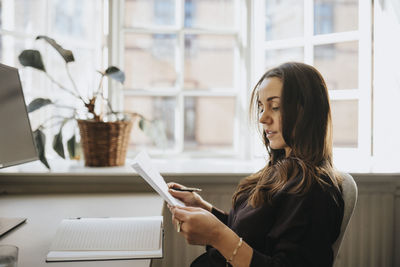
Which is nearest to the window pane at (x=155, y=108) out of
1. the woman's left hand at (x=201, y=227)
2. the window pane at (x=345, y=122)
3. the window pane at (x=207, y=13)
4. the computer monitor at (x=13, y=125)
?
the window pane at (x=207, y=13)

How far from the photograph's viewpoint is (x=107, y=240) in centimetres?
88

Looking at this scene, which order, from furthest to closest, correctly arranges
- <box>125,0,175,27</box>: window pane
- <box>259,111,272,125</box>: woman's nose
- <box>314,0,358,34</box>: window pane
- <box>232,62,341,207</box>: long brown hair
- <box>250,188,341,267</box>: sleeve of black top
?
<box>125,0,175,27</box>: window pane < <box>314,0,358,34</box>: window pane < <box>259,111,272,125</box>: woman's nose < <box>232,62,341,207</box>: long brown hair < <box>250,188,341,267</box>: sleeve of black top

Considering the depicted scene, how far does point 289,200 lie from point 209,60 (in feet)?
4.55

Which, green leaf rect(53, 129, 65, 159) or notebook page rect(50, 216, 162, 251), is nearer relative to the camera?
notebook page rect(50, 216, 162, 251)

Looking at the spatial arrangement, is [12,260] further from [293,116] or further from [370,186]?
[370,186]

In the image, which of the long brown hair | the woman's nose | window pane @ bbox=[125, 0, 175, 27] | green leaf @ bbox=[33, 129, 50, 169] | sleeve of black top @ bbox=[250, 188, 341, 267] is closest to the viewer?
sleeve of black top @ bbox=[250, 188, 341, 267]

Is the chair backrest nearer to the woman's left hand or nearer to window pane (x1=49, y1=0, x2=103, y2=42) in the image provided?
the woman's left hand

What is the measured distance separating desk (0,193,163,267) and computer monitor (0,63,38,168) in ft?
0.69

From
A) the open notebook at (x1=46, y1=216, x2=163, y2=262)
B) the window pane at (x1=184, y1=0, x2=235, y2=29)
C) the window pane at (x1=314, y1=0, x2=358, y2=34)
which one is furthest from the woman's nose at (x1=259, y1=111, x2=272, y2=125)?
the window pane at (x1=184, y1=0, x2=235, y2=29)

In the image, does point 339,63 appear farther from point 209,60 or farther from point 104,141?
point 104,141

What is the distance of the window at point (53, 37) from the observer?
1.92 meters

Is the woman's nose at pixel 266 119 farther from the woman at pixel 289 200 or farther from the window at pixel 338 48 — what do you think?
the window at pixel 338 48

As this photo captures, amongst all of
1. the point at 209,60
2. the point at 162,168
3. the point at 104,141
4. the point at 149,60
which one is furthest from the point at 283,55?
the point at 104,141

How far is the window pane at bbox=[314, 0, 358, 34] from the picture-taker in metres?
1.79
